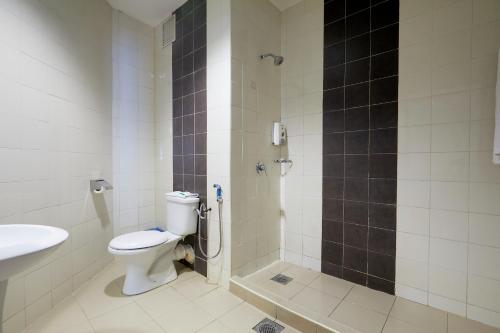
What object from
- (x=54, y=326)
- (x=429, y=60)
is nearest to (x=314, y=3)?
(x=429, y=60)

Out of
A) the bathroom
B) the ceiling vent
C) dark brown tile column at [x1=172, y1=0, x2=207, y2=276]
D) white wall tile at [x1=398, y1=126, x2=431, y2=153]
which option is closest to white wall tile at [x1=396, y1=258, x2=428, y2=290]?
the bathroom

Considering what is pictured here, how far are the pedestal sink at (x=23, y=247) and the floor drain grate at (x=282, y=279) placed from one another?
1.61 m

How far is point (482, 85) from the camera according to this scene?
1444 millimetres

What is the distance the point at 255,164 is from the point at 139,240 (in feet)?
3.72

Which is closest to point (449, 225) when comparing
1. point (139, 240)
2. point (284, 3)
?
point (139, 240)

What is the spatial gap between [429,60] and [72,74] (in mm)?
2668

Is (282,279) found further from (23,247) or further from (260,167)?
(23,247)

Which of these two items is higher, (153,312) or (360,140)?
(360,140)

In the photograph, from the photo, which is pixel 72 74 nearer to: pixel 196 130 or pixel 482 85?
pixel 196 130

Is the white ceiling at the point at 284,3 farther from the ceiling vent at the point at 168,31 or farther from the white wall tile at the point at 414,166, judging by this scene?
the white wall tile at the point at 414,166

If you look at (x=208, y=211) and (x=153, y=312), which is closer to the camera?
(x=153, y=312)

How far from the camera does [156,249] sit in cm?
186

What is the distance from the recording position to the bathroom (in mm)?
1457

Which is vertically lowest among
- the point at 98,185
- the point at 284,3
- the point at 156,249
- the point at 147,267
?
the point at 147,267
